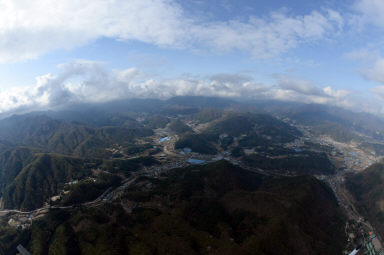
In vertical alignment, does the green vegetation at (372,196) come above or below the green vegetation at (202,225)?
below

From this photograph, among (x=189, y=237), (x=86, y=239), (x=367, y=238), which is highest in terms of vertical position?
(x=189, y=237)

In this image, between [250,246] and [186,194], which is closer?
[250,246]

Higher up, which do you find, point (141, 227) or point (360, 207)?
point (141, 227)

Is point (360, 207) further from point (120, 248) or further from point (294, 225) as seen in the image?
point (120, 248)

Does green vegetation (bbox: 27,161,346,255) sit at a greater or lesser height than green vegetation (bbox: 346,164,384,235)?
greater

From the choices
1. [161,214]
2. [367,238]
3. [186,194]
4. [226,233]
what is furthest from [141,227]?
[367,238]

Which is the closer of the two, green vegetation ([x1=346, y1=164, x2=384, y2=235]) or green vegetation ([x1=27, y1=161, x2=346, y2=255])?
green vegetation ([x1=27, y1=161, x2=346, y2=255])

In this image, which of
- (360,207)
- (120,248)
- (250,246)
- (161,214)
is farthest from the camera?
(360,207)

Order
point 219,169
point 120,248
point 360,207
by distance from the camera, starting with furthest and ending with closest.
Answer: point 219,169 < point 360,207 < point 120,248

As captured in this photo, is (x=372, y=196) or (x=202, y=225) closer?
(x=202, y=225)

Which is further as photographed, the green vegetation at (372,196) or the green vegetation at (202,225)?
the green vegetation at (372,196)

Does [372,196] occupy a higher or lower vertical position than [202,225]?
lower
